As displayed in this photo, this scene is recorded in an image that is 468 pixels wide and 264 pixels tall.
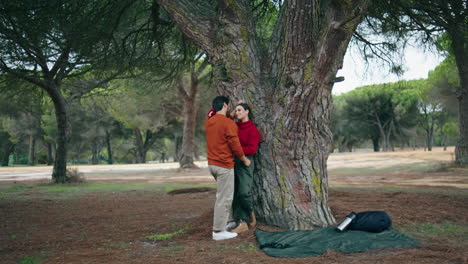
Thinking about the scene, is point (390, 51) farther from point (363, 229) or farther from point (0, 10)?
point (0, 10)

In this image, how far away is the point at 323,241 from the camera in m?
4.34

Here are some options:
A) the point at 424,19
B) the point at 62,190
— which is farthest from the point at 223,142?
the point at 62,190

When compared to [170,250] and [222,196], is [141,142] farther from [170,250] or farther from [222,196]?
[170,250]

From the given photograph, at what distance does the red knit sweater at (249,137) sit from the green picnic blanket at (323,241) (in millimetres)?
1043

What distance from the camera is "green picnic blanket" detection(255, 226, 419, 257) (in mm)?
4062

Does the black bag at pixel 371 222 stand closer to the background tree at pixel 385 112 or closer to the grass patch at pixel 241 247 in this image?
the grass patch at pixel 241 247

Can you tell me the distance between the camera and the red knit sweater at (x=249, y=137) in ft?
16.6

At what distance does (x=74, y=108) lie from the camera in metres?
42.8

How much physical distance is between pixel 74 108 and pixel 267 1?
38375 mm

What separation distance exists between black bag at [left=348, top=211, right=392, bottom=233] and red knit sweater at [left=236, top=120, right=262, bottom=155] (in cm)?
153

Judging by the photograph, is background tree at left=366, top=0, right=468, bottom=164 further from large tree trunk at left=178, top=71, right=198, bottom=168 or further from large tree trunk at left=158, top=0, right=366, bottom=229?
large tree trunk at left=178, top=71, right=198, bottom=168

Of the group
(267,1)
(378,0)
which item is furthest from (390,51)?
(267,1)

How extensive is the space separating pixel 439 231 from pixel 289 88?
8.66 ft

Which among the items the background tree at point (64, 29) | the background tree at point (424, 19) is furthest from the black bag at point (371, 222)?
the background tree at point (64, 29)
